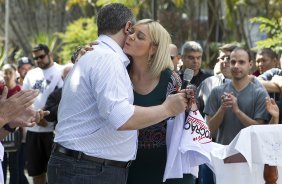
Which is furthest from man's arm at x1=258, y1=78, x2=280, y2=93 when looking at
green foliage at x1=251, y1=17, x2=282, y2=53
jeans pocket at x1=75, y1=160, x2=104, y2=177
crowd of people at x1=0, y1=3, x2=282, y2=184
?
jeans pocket at x1=75, y1=160, x2=104, y2=177

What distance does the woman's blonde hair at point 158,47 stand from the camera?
17.3 feet

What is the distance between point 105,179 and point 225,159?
1.18 m

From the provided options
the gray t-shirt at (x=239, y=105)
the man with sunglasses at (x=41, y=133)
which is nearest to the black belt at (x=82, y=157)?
the gray t-shirt at (x=239, y=105)

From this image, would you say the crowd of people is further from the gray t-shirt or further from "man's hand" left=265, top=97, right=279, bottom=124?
the gray t-shirt

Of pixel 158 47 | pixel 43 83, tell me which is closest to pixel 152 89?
pixel 158 47

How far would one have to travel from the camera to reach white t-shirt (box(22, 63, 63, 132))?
408 inches

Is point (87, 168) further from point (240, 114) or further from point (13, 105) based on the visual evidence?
point (240, 114)

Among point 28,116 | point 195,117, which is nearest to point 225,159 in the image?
point 195,117

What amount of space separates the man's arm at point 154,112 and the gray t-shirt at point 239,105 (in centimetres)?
294

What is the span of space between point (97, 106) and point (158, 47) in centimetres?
90

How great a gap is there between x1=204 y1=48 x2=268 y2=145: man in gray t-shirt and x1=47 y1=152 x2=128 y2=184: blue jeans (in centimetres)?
283

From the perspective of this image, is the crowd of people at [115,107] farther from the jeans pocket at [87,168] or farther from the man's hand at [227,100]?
the man's hand at [227,100]

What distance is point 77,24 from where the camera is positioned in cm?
2255

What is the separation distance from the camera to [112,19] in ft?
16.1
